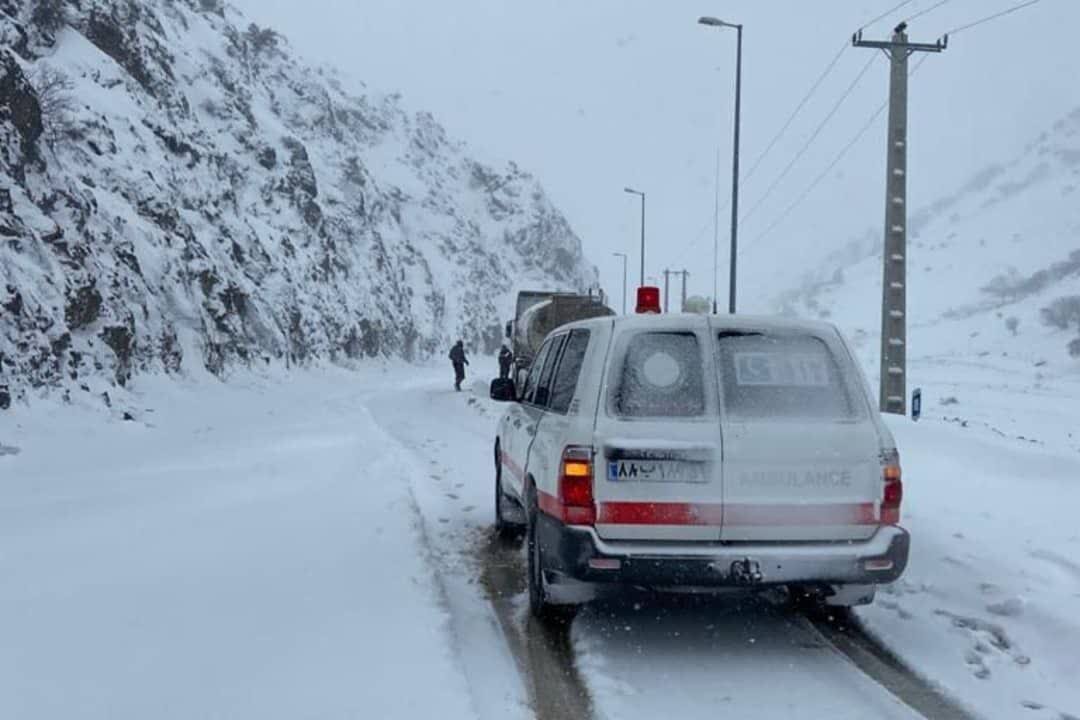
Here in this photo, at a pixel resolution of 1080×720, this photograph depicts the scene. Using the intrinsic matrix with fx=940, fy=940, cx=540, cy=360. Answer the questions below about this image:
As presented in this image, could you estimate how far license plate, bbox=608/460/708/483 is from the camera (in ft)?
16.9

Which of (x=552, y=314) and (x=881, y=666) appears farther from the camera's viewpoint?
(x=552, y=314)

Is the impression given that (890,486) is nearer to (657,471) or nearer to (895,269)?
(657,471)

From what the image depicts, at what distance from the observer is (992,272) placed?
363 ft

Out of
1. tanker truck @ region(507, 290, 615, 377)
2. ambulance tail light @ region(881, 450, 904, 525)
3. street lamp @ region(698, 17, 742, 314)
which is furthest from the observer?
tanker truck @ region(507, 290, 615, 377)

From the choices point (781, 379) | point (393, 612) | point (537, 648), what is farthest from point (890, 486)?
point (393, 612)

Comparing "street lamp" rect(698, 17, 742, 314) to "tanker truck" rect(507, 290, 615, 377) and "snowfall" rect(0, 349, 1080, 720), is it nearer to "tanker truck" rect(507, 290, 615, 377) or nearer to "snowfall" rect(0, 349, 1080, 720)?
"tanker truck" rect(507, 290, 615, 377)

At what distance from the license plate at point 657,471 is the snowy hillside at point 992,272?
6290 cm

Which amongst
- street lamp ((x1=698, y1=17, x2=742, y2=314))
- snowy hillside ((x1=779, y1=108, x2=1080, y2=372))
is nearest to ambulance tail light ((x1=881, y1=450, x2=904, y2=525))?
street lamp ((x1=698, y1=17, x2=742, y2=314))

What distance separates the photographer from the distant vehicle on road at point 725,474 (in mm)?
5137

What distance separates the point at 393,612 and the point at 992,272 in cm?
11854

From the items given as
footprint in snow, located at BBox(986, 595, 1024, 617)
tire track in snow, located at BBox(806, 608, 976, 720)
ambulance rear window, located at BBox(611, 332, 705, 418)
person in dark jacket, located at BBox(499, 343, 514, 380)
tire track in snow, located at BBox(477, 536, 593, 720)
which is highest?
person in dark jacket, located at BBox(499, 343, 514, 380)

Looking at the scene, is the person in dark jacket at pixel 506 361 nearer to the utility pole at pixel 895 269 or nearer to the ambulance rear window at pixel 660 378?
the utility pole at pixel 895 269

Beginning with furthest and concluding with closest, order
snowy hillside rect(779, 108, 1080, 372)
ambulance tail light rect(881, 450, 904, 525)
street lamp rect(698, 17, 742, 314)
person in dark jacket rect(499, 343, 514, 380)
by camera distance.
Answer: snowy hillside rect(779, 108, 1080, 372) → person in dark jacket rect(499, 343, 514, 380) → street lamp rect(698, 17, 742, 314) → ambulance tail light rect(881, 450, 904, 525)

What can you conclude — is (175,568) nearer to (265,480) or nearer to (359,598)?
(359,598)
